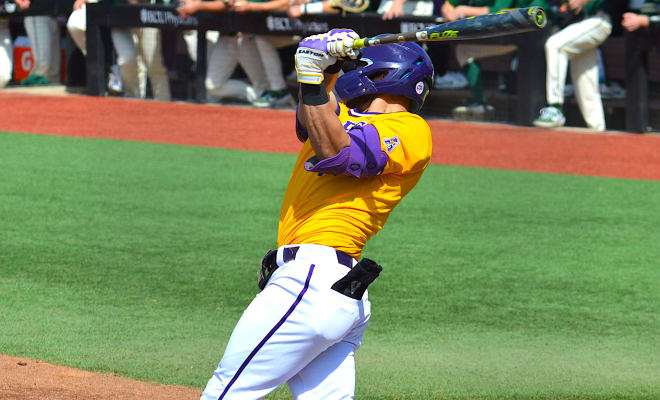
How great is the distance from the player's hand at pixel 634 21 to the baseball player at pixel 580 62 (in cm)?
31

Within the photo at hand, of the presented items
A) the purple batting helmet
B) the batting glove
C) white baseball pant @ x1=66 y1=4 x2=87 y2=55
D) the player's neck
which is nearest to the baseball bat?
the batting glove

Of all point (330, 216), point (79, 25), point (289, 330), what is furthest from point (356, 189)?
point (79, 25)

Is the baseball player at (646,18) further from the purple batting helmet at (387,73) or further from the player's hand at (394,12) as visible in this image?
the purple batting helmet at (387,73)

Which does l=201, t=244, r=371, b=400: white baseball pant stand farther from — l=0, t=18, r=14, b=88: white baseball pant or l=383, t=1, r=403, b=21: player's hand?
l=0, t=18, r=14, b=88: white baseball pant

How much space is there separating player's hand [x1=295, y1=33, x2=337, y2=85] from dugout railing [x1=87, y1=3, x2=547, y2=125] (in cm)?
967

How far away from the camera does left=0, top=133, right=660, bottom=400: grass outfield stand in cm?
506

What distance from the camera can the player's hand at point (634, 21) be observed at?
11891 mm

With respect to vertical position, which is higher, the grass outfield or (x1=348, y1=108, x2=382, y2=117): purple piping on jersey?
(x1=348, y1=108, x2=382, y2=117): purple piping on jersey

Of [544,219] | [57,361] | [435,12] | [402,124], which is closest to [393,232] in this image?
[544,219]

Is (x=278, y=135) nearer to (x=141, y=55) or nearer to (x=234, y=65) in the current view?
(x=234, y=65)

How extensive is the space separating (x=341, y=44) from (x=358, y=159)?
0.32 m

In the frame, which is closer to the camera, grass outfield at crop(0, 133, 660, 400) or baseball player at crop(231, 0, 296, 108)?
grass outfield at crop(0, 133, 660, 400)

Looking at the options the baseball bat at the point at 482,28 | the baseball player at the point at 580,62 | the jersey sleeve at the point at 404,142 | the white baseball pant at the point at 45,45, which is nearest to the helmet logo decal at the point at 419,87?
the jersey sleeve at the point at 404,142

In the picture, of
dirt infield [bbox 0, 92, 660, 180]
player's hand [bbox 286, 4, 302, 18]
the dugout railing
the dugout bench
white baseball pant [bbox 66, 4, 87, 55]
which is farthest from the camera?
white baseball pant [bbox 66, 4, 87, 55]
